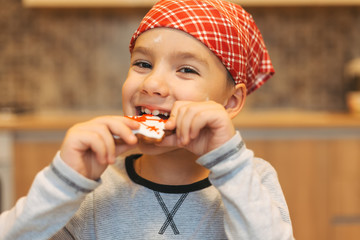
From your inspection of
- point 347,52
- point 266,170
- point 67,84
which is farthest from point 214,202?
point 347,52

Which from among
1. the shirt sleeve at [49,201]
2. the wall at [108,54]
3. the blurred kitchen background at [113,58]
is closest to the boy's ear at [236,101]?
the shirt sleeve at [49,201]

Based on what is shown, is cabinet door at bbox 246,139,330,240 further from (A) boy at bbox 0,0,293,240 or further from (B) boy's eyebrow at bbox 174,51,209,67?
(B) boy's eyebrow at bbox 174,51,209,67

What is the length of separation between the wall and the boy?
5.56 feet

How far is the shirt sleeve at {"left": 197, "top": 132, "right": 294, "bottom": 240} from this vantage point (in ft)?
2.25

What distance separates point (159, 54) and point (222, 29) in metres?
0.15

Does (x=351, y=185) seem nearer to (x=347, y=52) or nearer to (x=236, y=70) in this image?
(x=347, y=52)

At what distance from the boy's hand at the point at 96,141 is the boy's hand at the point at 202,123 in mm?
84

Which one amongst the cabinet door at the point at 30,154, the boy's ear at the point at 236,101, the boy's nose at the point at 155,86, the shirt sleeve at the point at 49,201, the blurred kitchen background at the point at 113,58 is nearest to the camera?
the shirt sleeve at the point at 49,201

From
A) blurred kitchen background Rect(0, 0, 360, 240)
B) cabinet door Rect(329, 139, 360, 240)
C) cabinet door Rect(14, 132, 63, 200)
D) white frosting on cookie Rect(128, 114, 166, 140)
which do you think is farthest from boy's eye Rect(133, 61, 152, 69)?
blurred kitchen background Rect(0, 0, 360, 240)

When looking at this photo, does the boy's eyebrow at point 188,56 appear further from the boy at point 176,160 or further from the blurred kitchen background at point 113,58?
the blurred kitchen background at point 113,58

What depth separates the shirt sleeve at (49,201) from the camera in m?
0.68

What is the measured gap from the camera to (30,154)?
6.61ft

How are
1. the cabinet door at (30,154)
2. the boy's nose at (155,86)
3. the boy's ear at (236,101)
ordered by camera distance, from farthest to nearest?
1. the cabinet door at (30,154)
2. the boy's ear at (236,101)
3. the boy's nose at (155,86)

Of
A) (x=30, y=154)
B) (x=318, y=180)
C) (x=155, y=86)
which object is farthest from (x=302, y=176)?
(x=155, y=86)
